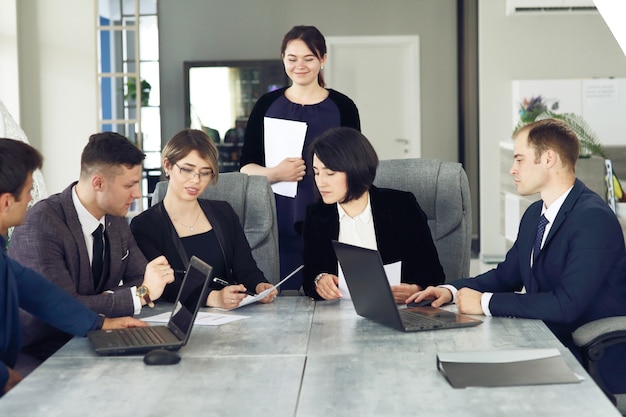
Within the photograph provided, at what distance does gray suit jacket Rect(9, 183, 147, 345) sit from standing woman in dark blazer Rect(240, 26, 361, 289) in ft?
3.62

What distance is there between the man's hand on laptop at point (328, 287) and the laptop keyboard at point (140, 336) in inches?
29.5

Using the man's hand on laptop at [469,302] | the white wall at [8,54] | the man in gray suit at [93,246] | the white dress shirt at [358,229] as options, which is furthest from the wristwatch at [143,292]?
the white wall at [8,54]

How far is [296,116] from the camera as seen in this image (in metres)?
3.96

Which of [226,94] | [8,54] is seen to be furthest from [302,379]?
[226,94]

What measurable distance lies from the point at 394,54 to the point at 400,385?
8723 mm

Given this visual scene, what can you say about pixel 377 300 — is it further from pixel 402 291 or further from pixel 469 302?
pixel 402 291

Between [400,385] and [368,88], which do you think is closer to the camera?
[400,385]

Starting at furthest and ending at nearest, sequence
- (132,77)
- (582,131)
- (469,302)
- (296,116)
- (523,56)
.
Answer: (132,77), (523,56), (582,131), (296,116), (469,302)

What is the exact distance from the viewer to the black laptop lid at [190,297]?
2436 millimetres

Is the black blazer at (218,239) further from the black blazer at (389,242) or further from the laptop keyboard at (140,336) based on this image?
the laptop keyboard at (140,336)

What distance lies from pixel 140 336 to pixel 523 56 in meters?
7.07

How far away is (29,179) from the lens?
2578 mm

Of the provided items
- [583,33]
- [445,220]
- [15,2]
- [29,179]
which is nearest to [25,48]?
[15,2]

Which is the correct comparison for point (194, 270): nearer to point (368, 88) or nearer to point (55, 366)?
point (55, 366)
